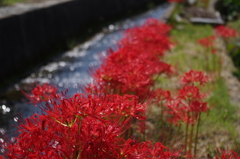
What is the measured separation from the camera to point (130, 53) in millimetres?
2953

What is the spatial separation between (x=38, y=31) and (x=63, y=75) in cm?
147

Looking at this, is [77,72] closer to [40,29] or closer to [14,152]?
[40,29]

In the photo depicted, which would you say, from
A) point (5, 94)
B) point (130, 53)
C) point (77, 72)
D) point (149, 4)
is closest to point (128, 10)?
point (149, 4)

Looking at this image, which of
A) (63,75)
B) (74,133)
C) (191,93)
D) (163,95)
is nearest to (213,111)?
(163,95)

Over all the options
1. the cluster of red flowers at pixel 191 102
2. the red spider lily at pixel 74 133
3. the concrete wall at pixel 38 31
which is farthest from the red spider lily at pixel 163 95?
the concrete wall at pixel 38 31

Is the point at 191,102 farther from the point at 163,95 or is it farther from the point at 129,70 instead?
the point at 129,70

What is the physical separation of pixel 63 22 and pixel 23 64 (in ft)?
7.64

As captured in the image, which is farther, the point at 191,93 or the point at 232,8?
the point at 232,8

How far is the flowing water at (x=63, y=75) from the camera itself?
4.34 m

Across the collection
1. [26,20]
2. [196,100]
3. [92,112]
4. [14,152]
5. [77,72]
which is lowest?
[77,72]

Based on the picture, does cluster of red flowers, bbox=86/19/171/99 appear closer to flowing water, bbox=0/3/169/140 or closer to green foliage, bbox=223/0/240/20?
flowing water, bbox=0/3/169/140

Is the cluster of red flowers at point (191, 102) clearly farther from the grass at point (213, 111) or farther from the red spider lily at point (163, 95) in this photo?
the grass at point (213, 111)

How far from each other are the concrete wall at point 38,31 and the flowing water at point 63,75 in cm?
35

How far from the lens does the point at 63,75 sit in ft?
19.9
